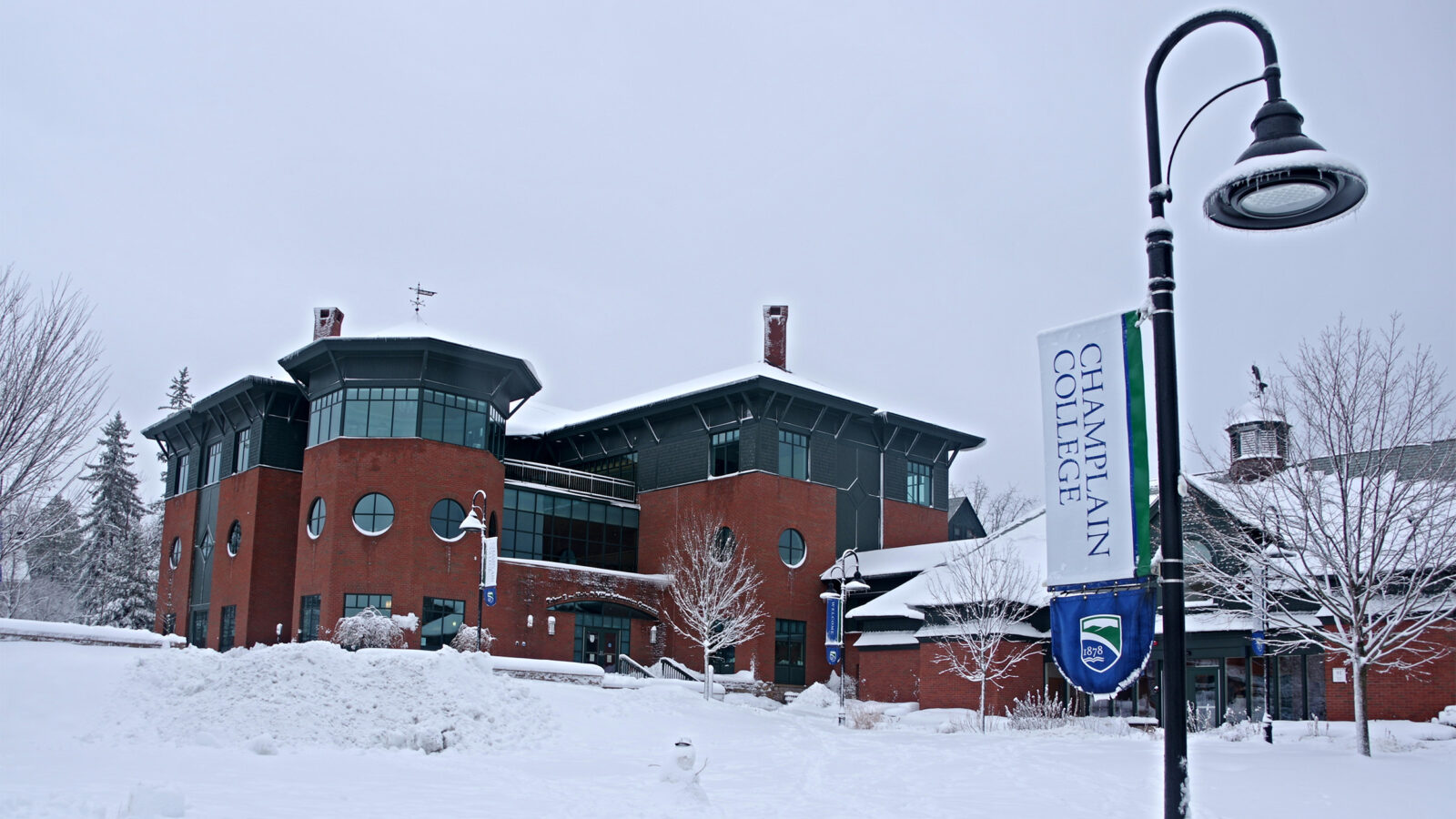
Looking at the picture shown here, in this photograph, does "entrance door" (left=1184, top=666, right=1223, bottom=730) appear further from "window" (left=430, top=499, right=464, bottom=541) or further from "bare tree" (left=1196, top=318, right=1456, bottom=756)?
"window" (left=430, top=499, right=464, bottom=541)

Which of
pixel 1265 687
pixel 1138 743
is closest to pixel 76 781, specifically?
pixel 1138 743

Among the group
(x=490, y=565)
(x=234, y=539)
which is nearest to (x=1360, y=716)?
(x=490, y=565)

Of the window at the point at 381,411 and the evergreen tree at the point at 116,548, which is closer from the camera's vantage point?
the window at the point at 381,411

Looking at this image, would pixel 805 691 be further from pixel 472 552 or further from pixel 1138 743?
pixel 1138 743

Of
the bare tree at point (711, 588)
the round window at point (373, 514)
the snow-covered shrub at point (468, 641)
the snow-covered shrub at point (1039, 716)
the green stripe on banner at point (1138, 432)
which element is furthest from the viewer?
the bare tree at point (711, 588)

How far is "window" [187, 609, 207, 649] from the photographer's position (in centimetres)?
4619

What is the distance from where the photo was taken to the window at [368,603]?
3784cm

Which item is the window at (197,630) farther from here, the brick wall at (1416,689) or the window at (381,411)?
the brick wall at (1416,689)

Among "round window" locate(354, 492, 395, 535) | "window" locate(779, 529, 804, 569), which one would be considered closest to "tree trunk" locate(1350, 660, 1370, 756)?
"window" locate(779, 529, 804, 569)

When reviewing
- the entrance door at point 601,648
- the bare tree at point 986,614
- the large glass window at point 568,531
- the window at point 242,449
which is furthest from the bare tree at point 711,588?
the window at point 242,449

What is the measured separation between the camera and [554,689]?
28.4 metres

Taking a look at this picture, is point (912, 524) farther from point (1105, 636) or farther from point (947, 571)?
point (1105, 636)

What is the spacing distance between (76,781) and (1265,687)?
90.2 feet

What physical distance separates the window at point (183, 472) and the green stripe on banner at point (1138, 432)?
49.5m
